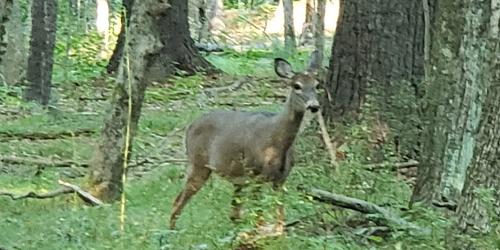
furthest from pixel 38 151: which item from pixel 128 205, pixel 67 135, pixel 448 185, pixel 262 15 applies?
pixel 262 15

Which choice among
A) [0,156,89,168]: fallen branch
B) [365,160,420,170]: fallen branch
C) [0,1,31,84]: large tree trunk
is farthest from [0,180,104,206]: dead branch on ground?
[0,1,31,84]: large tree trunk

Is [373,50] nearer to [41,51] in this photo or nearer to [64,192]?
[64,192]

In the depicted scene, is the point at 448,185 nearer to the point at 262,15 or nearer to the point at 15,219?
the point at 15,219

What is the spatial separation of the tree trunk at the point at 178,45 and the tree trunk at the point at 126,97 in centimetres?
1063

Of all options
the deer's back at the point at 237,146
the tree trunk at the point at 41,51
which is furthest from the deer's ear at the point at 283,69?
the tree trunk at the point at 41,51

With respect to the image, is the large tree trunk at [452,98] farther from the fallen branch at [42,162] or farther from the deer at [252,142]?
the fallen branch at [42,162]

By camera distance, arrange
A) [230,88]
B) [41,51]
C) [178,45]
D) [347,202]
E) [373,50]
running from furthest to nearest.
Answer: [178,45]
[230,88]
[41,51]
[373,50]
[347,202]

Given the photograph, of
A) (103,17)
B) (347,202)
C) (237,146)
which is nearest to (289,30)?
(103,17)

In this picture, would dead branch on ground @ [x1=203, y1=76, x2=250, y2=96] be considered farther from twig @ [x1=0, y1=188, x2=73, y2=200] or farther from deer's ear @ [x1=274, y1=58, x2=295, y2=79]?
deer's ear @ [x1=274, y1=58, x2=295, y2=79]

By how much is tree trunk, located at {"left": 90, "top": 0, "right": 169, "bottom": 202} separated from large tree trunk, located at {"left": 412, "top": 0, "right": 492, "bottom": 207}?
103 inches

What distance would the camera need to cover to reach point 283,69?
938 cm

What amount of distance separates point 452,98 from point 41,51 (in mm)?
12162

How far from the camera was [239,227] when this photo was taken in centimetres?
743

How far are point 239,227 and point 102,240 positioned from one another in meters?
1.68
